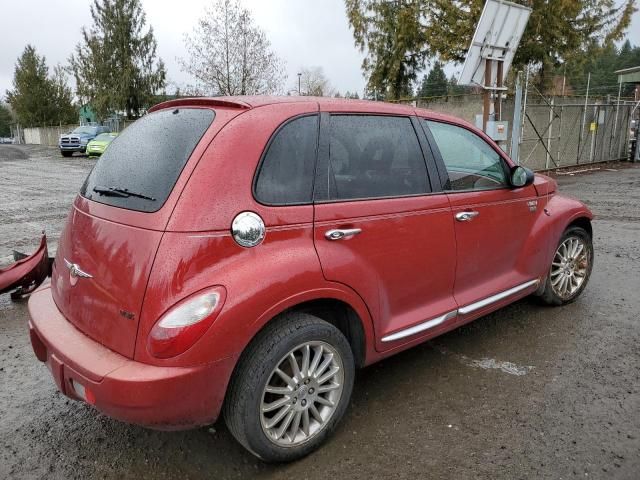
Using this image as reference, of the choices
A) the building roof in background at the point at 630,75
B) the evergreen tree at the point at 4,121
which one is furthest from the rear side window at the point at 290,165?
the evergreen tree at the point at 4,121

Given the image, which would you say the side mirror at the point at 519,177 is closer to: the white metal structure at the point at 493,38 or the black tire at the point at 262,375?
the black tire at the point at 262,375

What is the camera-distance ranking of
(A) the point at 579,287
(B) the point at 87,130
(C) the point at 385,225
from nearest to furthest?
(C) the point at 385,225, (A) the point at 579,287, (B) the point at 87,130

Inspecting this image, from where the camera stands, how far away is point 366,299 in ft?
8.89

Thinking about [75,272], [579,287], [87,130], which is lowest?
[579,287]

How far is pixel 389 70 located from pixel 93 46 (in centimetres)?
2274

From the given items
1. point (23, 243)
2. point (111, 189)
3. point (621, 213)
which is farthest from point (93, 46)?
point (111, 189)

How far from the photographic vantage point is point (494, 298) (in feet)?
11.7

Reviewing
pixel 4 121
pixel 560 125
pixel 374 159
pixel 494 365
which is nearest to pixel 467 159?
pixel 374 159

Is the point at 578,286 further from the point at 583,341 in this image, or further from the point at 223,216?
the point at 223,216

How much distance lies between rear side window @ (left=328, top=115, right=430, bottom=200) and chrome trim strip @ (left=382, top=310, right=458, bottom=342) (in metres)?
0.78

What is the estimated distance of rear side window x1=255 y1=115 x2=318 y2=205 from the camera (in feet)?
7.98

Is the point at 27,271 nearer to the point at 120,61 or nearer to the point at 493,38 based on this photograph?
the point at 493,38

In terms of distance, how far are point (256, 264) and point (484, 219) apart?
71.1 inches

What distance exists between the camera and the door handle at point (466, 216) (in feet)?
10.6
